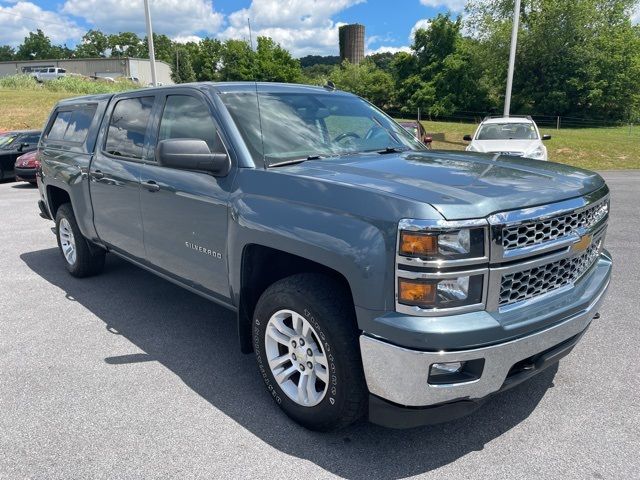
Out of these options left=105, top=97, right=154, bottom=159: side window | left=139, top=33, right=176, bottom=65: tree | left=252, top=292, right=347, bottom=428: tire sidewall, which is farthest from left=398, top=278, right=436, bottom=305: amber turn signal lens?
left=139, top=33, right=176, bottom=65: tree

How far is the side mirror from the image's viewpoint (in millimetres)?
2936

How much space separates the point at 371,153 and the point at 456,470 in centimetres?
206

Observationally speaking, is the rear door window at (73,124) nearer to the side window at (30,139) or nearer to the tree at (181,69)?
the side window at (30,139)

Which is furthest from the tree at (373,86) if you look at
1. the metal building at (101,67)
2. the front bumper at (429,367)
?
the front bumper at (429,367)

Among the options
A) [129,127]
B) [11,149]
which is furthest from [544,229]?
[11,149]

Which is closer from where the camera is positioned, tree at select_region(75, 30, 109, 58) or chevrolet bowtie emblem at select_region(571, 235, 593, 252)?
chevrolet bowtie emblem at select_region(571, 235, 593, 252)

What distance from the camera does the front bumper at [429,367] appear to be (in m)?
2.21

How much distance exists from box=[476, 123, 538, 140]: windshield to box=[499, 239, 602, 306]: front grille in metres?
11.0

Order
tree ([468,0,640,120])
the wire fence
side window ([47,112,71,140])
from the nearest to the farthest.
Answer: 1. side window ([47,112,71,140])
2. the wire fence
3. tree ([468,0,640,120])

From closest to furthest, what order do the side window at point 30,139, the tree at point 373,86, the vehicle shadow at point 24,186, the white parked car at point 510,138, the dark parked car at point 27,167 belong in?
the white parked car at point 510,138, the dark parked car at point 27,167, the vehicle shadow at point 24,186, the side window at point 30,139, the tree at point 373,86

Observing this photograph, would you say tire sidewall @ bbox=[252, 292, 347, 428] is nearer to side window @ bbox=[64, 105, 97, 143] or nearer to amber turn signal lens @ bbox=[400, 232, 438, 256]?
amber turn signal lens @ bbox=[400, 232, 438, 256]

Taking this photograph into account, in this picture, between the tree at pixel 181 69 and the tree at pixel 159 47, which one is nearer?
the tree at pixel 181 69

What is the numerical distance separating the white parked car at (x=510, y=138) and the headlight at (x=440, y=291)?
33.4ft

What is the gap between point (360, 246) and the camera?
231cm
